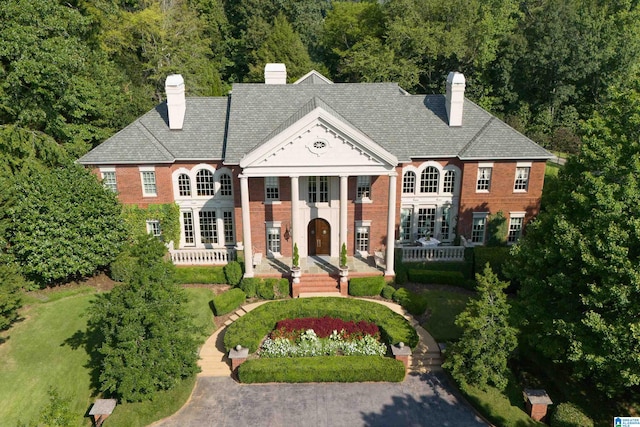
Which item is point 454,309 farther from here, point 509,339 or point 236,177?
point 236,177

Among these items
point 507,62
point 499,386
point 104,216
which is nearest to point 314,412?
point 499,386

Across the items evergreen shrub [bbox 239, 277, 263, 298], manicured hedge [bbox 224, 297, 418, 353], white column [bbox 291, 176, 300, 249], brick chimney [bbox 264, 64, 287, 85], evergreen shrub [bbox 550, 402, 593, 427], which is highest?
brick chimney [bbox 264, 64, 287, 85]

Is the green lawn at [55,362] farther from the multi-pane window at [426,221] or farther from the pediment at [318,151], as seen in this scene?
the multi-pane window at [426,221]

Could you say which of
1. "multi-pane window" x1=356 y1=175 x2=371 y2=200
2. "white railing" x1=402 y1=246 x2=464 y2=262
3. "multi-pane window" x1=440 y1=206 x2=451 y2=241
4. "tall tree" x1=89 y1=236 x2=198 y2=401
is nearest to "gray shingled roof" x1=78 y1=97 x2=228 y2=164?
"multi-pane window" x1=356 y1=175 x2=371 y2=200

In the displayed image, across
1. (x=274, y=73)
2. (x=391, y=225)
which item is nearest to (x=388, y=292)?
(x=391, y=225)

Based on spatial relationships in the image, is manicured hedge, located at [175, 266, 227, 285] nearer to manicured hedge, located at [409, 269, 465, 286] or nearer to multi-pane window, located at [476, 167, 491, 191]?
manicured hedge, located at [409, 269, 465, 286]

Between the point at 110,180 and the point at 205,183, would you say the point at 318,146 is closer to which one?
the point at 205,183

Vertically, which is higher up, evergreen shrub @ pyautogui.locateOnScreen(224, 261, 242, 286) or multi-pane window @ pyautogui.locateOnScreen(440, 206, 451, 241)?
multi-pane window @ pyautogui.locateOnScreen(440, 206, 451, 241)
